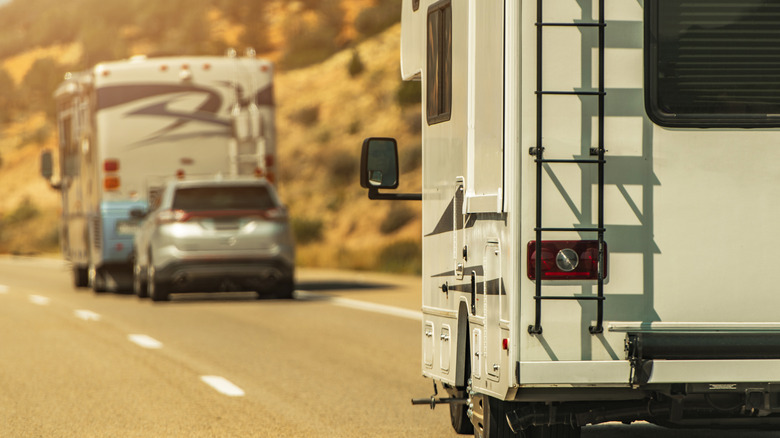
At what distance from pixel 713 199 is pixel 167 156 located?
1621 centimetres

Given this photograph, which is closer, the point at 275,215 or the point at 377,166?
the point at 377,166

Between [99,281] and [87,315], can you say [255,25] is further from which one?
[87,315]

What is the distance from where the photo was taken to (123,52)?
89.5 meters

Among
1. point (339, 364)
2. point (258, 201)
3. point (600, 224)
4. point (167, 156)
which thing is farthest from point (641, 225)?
point (167, 156)

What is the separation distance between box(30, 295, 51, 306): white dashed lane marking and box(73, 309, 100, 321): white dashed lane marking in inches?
81.1

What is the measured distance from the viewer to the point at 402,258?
1312 inches

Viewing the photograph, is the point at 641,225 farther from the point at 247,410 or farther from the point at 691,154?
the point at 247,410

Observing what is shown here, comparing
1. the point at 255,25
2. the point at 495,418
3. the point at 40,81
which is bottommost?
the point at 495,418

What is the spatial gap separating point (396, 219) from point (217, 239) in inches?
1006

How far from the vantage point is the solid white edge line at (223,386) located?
1102 cm

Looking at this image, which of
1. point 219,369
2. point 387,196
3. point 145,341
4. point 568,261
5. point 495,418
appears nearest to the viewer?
point 568,261

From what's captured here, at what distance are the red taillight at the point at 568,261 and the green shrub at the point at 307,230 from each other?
40.0m

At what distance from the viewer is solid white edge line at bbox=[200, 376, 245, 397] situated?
1102cm

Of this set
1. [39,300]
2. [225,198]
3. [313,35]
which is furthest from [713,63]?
[313,35]
